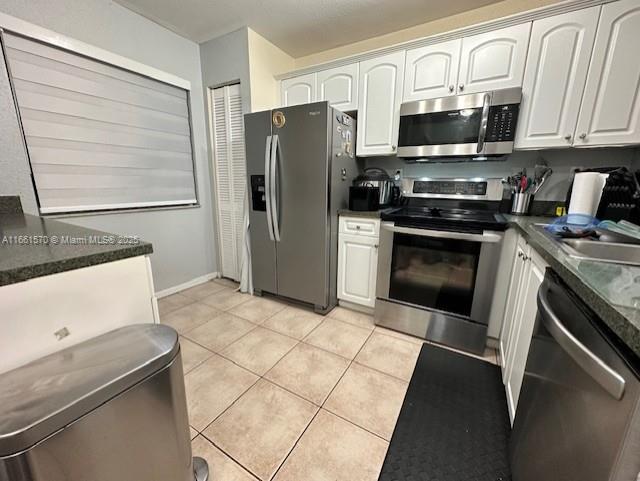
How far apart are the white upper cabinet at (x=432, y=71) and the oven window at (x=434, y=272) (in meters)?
1.13

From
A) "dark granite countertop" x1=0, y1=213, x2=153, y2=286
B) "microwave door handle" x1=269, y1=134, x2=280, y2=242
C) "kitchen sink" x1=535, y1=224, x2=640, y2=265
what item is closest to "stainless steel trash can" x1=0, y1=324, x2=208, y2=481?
"dark granite countertop" x1=0, y1=213, x2=153, y2=286

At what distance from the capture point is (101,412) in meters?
0.60

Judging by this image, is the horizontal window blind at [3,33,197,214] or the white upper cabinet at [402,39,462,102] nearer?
the horizontal window blind at [3,33,197,214]

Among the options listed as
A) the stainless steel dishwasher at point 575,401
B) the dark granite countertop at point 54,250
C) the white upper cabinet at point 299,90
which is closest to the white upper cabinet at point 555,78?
the stainless steel dishwasher at point 575,401

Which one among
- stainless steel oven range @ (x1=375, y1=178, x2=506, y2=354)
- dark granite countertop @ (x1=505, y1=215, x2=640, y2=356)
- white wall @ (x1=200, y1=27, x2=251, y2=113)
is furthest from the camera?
white wall @ (x1=200, y1=27, x2=251, y2=113)

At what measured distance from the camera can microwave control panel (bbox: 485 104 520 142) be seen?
1729mm

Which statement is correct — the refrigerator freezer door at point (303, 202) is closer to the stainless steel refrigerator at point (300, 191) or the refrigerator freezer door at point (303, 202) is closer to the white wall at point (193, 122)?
the stainless steel refrigerator at point (300, 191)

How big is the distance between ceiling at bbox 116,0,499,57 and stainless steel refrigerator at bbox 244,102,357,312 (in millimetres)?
796

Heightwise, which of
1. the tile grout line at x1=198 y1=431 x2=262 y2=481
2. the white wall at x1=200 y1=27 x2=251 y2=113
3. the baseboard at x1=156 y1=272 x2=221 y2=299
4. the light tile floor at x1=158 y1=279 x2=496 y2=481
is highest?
the white wall at x1=200 y1=27 x2=251 y2=113

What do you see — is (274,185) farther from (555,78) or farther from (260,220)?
(555,78)

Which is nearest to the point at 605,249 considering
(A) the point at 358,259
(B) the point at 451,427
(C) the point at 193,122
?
(B) the point at 451,427

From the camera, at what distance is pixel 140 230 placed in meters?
2.37

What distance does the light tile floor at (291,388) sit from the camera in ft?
3.65

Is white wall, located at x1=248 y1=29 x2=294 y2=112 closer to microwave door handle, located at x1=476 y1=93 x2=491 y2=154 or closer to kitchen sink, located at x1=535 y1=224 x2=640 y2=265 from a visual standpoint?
microwave door handle, located at x1=476 y1=93 x2=491 y2=154
